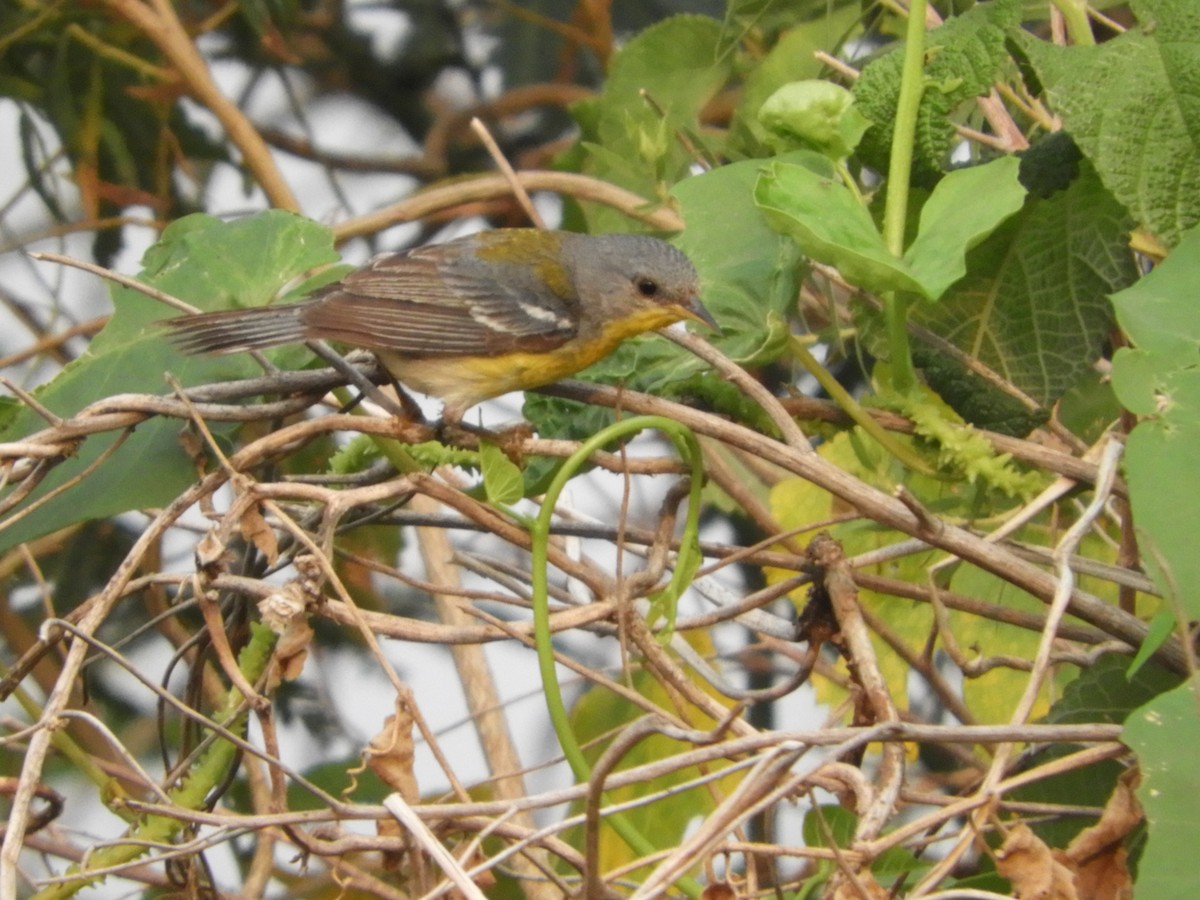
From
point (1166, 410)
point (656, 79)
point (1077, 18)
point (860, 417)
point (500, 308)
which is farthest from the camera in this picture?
point (656, 79)

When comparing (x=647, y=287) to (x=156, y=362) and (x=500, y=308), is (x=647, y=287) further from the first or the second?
(x=156, y=362)

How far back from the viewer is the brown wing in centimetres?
248

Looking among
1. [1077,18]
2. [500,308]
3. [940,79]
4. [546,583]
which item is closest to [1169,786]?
[546,583]

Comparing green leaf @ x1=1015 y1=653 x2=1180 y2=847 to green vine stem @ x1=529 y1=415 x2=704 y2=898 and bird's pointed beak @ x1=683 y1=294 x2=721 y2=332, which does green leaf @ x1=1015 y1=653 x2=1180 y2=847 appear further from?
bird's pointed beak @ x1=683 y1=294 x2=721 y2=332

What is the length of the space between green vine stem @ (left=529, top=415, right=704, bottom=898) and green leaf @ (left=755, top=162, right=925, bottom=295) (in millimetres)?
270

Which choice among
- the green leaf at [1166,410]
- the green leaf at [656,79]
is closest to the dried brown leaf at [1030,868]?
the green leaf at [1166,410]

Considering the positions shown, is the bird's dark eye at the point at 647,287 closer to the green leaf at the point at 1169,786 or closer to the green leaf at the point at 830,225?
the green leaf at the point at 830,225

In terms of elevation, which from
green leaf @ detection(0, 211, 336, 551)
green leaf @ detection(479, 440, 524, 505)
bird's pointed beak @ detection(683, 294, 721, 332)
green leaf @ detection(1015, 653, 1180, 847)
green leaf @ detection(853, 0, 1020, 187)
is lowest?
green leaf @ detection(1015, 653, 1180, 847)

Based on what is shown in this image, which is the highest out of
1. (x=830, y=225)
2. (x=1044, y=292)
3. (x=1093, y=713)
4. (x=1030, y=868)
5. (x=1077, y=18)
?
(x=1077, y=18)

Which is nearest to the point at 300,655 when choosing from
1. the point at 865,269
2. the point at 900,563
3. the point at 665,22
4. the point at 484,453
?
the point at 484,453

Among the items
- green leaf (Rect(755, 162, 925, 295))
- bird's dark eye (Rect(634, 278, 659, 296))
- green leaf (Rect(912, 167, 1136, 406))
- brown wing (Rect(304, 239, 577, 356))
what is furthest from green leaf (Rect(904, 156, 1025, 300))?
brown wing (Rect(304, 239, 577, 356))

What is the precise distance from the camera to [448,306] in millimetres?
2771

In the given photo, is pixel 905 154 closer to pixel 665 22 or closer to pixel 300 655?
pixel 300 655

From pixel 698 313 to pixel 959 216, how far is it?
0.64m
